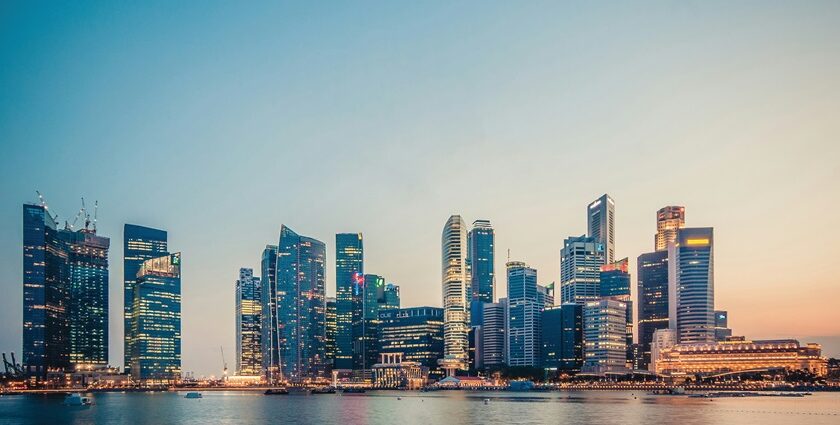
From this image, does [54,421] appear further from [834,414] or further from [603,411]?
[834,414]

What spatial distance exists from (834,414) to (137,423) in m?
112

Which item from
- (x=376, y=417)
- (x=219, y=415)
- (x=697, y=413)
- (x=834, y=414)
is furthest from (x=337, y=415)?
(x=834, y=414)

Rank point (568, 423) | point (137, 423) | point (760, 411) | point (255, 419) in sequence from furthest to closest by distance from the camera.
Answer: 1. point (760, 411)
2. point (255, 419)
3. point (137, 423)
4. point (568, 423)

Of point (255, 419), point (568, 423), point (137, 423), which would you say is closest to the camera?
point (568, 423)

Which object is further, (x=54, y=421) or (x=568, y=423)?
(x=54, y=421)

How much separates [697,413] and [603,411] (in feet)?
55.9

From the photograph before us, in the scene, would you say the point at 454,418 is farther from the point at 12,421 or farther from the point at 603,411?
the point at 12,421

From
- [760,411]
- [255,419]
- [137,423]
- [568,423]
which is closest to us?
[568,423]

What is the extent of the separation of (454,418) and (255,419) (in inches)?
1291


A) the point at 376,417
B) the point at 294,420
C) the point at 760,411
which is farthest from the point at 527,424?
the point at 760,411

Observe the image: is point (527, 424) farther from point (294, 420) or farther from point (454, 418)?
point (294, 420)

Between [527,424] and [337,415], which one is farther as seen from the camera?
[337,415]

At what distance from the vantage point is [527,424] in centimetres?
11594

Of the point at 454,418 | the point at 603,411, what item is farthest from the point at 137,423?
the point at 603,411
